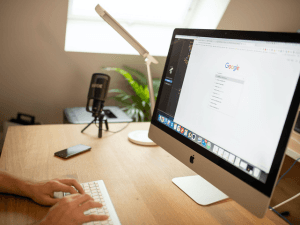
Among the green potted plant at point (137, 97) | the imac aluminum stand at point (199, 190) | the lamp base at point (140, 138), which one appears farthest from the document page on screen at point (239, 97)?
the green potted plant at point (137, 97)

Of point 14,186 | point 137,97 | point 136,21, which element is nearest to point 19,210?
point 14,186

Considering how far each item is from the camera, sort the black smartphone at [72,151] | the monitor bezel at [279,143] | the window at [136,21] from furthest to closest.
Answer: the window at [136,21] → the black smartphone at [72,151] → the monitor bezel at [279,143]

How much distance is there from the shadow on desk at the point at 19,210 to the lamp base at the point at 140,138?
563 millimetres

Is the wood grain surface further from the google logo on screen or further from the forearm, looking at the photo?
the google logo on screen

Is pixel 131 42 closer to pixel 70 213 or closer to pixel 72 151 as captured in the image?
pixel 72 151

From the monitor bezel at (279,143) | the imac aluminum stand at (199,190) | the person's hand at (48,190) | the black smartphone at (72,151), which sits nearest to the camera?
the monitor bezel at (279,143)

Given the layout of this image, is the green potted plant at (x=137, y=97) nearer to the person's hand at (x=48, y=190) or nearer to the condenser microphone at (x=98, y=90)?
the condenser microphone at (x=98, y=90)

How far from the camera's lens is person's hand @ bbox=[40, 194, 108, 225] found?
24.6 inches

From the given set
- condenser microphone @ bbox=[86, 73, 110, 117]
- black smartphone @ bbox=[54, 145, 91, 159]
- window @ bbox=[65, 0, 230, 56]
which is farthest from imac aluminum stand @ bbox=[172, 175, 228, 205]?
window @ bbox=[65, 0, 230, 56]

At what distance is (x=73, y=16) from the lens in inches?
96.0

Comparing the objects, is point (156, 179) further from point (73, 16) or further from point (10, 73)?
point (73, 16)

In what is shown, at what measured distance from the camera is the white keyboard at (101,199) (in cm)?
69

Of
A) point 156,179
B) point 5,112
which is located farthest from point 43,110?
point 156,179

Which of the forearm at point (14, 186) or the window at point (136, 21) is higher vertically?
the window at point (136, 21)
